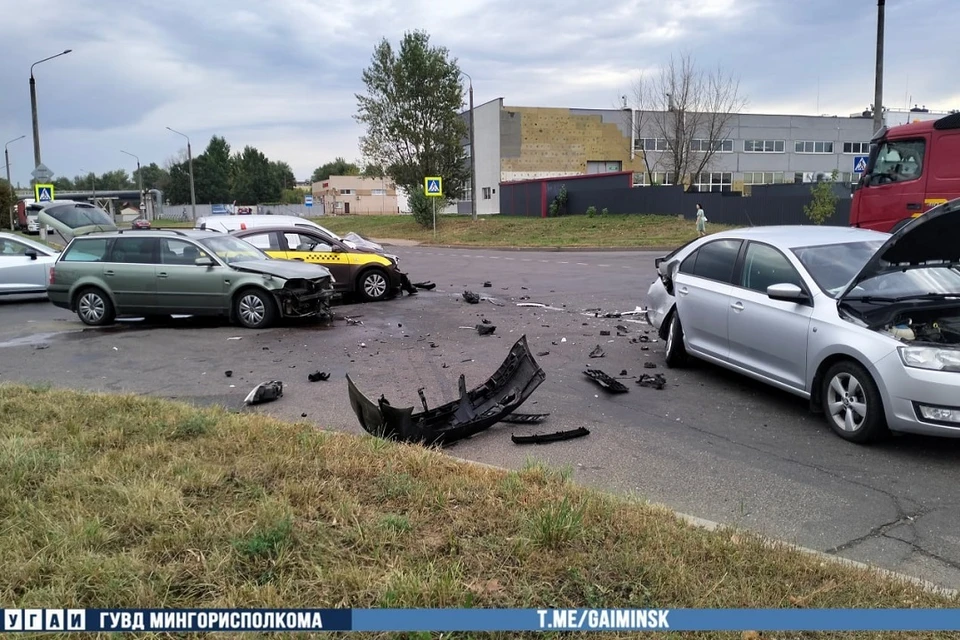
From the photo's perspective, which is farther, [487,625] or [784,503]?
[784,503]

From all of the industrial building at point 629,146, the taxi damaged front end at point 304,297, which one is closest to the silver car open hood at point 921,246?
the taxi damaged front end at point 304,297

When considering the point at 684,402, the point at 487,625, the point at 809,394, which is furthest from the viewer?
the point at 684,402

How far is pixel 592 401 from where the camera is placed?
23.7ft

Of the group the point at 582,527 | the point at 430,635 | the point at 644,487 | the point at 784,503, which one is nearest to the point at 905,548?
the point at 784,503

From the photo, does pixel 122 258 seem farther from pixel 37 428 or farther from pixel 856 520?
pixel 856 520

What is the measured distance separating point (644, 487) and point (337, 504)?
2.15 metres

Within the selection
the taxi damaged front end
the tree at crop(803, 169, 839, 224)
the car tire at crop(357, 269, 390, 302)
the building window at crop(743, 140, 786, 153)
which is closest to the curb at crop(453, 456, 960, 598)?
the taxi damaged front end

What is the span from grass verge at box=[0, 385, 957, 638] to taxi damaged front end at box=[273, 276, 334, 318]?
22.1ft

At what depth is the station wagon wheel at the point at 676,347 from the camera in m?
8.42

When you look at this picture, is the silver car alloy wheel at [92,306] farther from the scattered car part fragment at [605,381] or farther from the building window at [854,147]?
the building window at [854,147]

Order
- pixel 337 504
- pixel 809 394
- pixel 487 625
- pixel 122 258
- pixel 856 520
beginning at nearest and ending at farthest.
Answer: pixel 487 625
pixel 337 504
pixel 856 520
pixel 809 394
pixel 122 258

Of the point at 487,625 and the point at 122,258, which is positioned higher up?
the point at 122,258

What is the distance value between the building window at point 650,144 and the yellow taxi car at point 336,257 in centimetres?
4684

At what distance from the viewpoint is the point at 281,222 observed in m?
16.8
